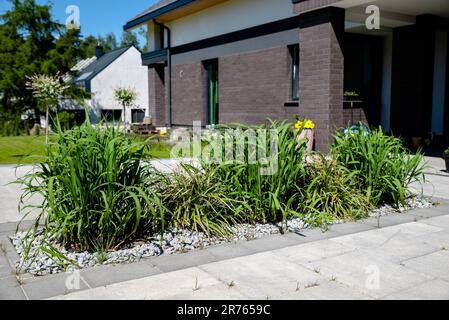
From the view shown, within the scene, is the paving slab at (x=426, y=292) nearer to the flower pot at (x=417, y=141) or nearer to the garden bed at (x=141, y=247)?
the garden bed at (x=141, y=247)

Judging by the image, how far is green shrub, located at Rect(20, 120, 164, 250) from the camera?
361 centimetres

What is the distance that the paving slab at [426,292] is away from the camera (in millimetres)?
2836

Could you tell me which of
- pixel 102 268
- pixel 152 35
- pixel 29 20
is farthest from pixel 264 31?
pixel 29 20

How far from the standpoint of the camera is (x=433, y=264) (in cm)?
348

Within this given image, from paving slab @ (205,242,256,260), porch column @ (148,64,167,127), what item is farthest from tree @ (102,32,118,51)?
paving slab @ (205,242,256,260)

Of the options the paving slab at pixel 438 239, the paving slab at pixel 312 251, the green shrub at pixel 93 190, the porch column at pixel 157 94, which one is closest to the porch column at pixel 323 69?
the paving slab at pixel 438 239

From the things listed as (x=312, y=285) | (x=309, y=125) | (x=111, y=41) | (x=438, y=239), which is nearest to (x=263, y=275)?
(x=312, y=285)

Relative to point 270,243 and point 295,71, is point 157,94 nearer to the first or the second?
point 295,71

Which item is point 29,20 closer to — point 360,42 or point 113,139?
point 360,42

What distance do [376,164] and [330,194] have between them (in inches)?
29.0

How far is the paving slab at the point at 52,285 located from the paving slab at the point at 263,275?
89 cm

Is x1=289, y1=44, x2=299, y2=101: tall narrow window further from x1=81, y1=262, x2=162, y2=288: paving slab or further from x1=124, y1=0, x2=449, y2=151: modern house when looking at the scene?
x1=81, y1=262, x2=162, y2=288: paving slab

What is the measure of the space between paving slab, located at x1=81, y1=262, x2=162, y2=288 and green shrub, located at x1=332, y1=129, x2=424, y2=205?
287cm
